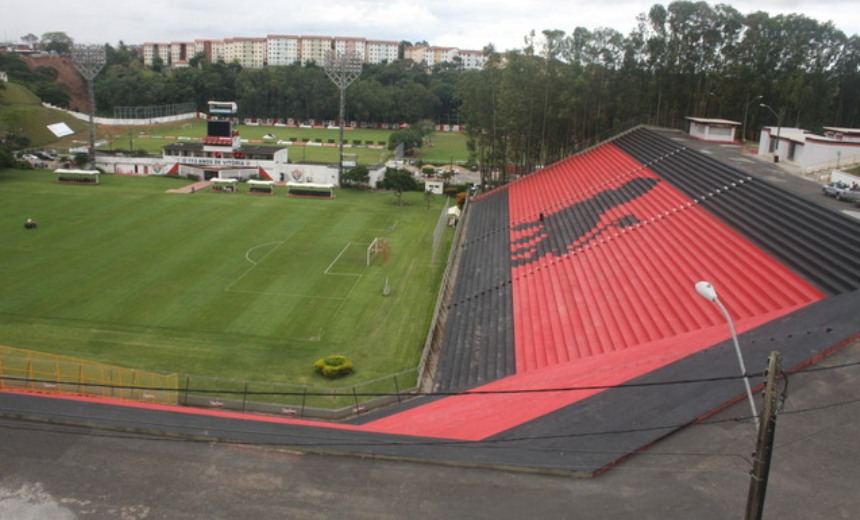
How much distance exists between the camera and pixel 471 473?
13.4m

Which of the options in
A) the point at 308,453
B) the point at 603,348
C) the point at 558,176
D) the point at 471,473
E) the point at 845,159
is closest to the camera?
the point at 471,473

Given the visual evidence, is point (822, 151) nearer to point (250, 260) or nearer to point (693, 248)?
point (693, 248)

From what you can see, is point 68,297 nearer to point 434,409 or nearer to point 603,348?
point 434,409

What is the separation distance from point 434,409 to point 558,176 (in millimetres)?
37929

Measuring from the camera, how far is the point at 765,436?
26.7 ft

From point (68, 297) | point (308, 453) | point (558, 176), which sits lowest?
point (68, 297)

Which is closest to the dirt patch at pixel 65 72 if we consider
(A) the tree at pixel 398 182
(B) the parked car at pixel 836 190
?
(A) the tree at pixel 398 182

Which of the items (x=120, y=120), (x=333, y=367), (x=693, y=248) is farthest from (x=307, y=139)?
(x=333, y=367)

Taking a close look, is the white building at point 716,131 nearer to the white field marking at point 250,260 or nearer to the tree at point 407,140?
the white field marking at point 250,260

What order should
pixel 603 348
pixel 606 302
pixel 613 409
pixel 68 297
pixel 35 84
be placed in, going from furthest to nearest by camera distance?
pixel 35 84
pixel 68 297
pixel 606 302
pixel 603 348
pixel 613 409

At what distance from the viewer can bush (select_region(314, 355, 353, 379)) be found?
25.0 m

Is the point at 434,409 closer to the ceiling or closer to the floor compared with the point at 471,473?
closer to the floor

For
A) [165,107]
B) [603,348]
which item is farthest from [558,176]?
[165,107]

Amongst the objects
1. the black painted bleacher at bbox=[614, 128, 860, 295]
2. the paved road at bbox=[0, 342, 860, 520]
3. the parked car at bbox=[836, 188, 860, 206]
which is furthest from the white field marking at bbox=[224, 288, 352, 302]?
the parked car at bbox=[836, 188, 860, 206]
